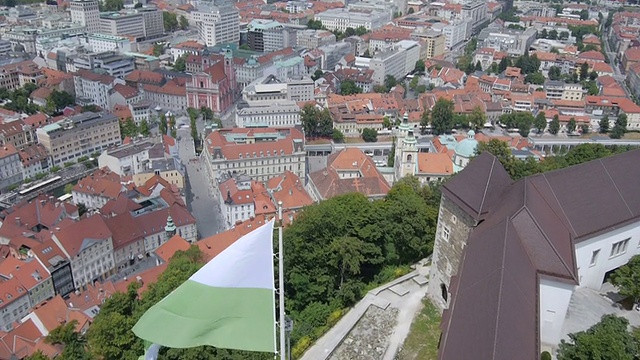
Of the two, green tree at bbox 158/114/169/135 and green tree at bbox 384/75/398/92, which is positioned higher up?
green tree at bbox 384/75/398/92

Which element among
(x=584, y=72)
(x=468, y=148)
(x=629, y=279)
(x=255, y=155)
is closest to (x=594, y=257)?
(x=629, y=279)

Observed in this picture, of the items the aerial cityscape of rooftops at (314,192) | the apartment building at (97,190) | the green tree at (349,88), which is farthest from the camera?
the green tree at (349,88)

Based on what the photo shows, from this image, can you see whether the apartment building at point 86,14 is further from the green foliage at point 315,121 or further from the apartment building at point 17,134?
the green foliage at point 315,121

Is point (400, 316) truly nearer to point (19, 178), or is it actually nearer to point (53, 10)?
point (19, 178)

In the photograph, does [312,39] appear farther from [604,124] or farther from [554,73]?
[604,124]

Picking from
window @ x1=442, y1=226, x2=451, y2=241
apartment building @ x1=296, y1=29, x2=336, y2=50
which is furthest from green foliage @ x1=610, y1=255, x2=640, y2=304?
apartment building @ x1=296, y1=29, x2=336, y2=50

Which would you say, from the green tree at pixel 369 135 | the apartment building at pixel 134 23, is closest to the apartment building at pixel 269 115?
the green tree at pixel 369 135

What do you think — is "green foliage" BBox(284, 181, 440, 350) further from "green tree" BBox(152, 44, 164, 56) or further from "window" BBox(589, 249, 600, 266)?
"green tree" BBox(152, 44, 164, 56)
